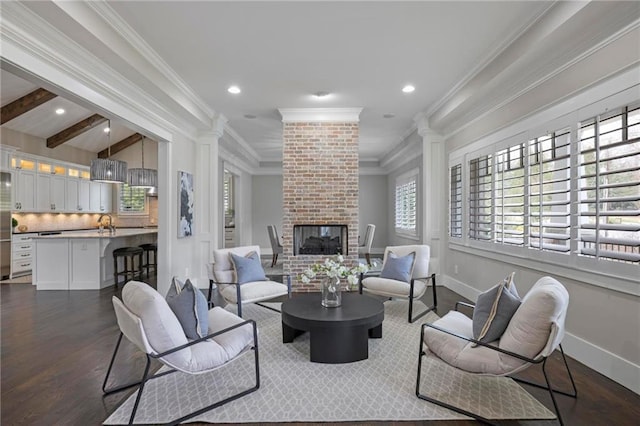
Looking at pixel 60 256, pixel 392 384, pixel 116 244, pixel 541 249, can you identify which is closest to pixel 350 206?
pixel 541 249

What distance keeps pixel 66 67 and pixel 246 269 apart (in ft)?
8.94

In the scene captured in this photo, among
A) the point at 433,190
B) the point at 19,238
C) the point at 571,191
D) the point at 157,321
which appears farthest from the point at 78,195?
the point at 571,191

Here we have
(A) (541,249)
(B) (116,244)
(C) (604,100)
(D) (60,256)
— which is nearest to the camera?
(C) (604,100)

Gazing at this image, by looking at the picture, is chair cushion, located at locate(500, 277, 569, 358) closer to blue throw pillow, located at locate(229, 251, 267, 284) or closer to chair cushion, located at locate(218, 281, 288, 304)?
chair cushion, located at locate(218, 281, 288, 304)

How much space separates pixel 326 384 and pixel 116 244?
552cm

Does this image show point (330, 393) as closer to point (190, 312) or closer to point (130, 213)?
point (190, 312)

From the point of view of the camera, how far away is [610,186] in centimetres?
259

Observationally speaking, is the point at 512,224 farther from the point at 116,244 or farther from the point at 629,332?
the point at 116,244

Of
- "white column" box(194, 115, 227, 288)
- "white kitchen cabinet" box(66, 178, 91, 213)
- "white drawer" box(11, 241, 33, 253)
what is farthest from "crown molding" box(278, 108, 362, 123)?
"white kitchen cabinet" box(66, 178, 91, 213)

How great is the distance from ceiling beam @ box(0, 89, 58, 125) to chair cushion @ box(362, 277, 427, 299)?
6.50m

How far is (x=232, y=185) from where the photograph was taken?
9.96 metres

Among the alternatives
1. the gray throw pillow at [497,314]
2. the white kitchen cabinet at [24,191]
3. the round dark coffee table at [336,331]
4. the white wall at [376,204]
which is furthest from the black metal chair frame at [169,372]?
the white wall at [376,204]

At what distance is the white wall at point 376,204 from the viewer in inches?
440

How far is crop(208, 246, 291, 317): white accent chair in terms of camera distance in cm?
390
